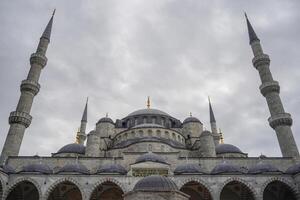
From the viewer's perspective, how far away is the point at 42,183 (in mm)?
17000

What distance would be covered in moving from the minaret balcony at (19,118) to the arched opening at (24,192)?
5822 mm

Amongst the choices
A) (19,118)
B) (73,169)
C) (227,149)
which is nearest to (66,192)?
(73,169)

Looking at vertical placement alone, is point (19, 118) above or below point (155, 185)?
above

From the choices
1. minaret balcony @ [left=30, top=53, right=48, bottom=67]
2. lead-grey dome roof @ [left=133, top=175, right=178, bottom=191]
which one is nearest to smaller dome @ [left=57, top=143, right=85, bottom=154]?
minaret balcony @ [left=30, top=53, right=48, bottom=67]

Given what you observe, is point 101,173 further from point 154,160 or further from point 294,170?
point 294,170

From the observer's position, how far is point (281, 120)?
2284cm

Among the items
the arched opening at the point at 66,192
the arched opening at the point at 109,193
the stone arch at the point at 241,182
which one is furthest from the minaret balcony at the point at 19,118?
the stone arch at the point at 241,182

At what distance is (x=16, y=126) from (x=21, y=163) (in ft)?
10.7

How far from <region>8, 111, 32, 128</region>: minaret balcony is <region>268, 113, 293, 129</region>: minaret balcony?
21311 mm

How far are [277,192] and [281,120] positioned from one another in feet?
20.7

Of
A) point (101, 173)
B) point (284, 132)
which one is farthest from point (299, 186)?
point (101, 173)

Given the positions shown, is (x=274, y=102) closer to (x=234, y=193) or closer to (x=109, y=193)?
(x=234, y=193)

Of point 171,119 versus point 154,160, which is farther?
point 171,119

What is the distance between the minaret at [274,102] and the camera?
22312 millimetres
